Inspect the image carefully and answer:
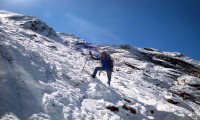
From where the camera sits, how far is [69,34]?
5128cm

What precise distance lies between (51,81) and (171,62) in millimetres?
39263

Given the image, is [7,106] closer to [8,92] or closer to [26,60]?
[8,92]

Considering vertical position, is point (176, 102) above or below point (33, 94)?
above

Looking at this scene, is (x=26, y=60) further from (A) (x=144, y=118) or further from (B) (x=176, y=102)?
(B) (x=176, y=102)

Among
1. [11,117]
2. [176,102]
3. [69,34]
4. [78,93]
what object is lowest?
[11,117]

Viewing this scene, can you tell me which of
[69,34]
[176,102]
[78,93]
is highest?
[69,34]

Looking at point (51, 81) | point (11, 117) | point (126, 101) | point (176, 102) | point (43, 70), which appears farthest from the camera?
point (176, 102)

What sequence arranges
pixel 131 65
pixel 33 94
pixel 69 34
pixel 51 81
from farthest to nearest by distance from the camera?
pixel 69 34 → pixel 131 65 → pixel 51 81 → pixel 33 94

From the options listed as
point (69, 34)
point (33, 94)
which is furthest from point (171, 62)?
point (33, 94)

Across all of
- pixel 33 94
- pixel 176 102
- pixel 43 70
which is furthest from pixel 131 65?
pixel 33 94

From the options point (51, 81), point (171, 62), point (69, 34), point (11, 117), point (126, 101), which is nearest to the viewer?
point (11, 117)

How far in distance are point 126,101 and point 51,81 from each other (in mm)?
5192

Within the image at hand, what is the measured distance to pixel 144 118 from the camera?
40.5ft

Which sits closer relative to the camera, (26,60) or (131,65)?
(26,60)
